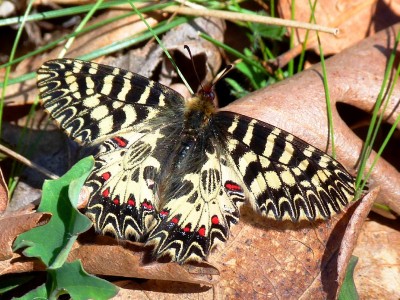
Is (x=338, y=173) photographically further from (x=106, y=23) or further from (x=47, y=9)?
(x=47, y=9)

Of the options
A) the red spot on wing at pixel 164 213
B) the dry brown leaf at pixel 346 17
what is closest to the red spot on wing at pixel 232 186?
the red spot on wing at pixel 164 213

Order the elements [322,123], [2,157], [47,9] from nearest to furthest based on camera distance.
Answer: [322,123], [2,157], [47,9]

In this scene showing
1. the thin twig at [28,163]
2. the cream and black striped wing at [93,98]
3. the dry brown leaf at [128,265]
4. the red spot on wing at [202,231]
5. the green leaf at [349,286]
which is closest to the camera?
the dry brown leaf at [128,265]

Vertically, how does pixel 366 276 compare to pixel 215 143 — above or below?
below

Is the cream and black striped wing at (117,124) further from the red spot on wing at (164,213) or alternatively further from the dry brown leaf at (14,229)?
the dry brown leaf at (14,229)

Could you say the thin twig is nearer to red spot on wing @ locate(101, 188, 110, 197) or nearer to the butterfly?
the butterfly

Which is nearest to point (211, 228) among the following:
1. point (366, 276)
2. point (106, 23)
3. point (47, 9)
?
point (366, 276)

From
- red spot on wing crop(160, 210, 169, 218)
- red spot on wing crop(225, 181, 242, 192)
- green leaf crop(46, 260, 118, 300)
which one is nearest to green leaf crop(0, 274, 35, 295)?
green leaf crop(46, 260, 118, 300)
